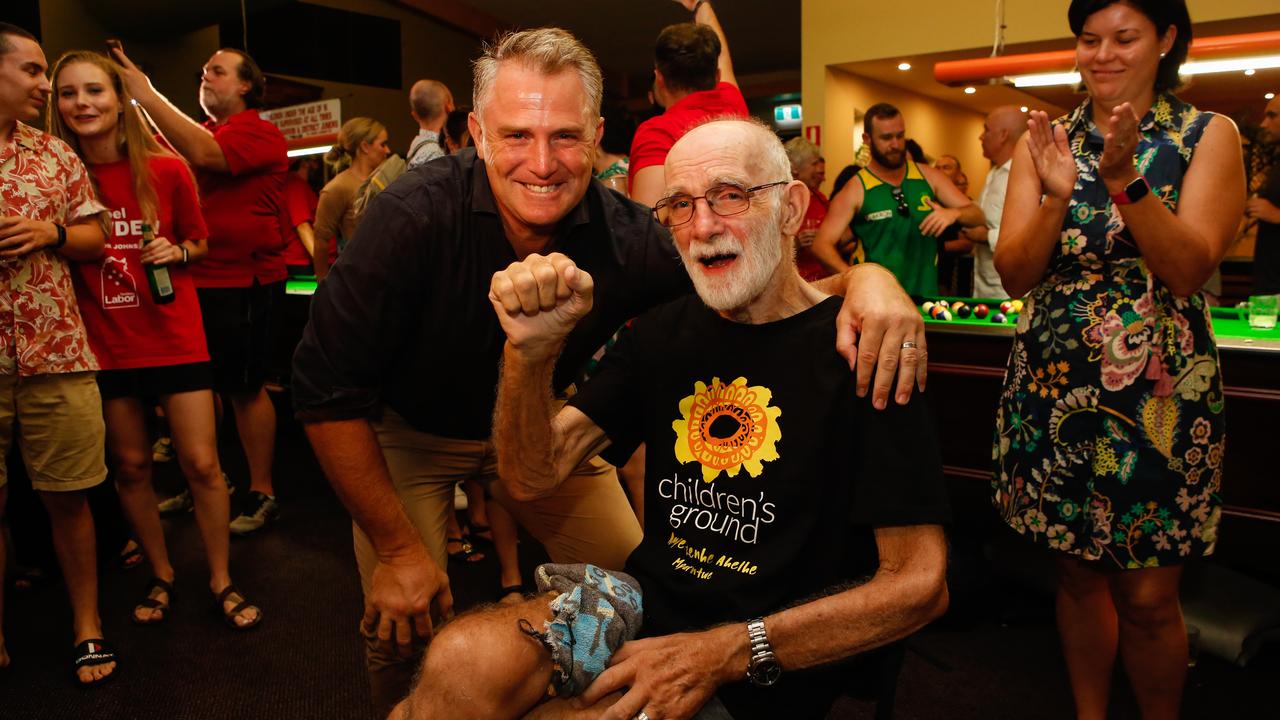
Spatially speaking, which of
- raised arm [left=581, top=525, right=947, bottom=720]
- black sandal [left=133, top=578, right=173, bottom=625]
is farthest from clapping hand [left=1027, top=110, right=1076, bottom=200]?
black sandal [left=133, top=578, right=173, bottom=625]

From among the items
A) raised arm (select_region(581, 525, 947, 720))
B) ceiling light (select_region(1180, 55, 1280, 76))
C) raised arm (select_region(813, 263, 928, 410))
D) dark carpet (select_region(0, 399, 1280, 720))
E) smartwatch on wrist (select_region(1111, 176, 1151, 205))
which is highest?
ceiling light (select_region(1180, 55, 1280, 76))

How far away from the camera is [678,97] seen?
9.53ft

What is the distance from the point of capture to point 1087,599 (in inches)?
78.7

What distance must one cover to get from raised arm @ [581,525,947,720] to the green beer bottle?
7.21 feet

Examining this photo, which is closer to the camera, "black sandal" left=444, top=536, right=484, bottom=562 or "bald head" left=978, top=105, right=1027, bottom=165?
"black sandal" left=444, top=536, right=484, bottom=562

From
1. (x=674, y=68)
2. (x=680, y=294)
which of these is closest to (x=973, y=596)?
(x=680, y=294)

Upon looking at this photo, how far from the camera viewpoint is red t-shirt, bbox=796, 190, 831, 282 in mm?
4082

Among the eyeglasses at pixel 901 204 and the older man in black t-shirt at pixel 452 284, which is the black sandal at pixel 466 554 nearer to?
the older man in black t-shirt at pixel 452 284

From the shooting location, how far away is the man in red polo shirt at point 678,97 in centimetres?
265

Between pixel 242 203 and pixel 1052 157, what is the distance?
10.1 ft

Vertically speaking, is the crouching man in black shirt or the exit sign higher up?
the exit sign

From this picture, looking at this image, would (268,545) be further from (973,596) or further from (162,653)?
(973,596)

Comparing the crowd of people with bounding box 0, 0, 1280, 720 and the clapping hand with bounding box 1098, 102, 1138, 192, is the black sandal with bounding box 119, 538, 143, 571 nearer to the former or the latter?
the crowd of people with bounding box 0, 0, 1280, 720

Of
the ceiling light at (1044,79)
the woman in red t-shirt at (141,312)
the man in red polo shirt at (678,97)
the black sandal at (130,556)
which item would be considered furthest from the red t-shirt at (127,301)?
the ceiling light at (1044,79)
